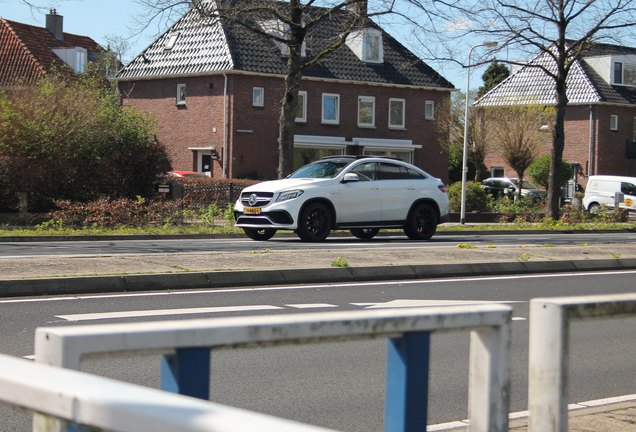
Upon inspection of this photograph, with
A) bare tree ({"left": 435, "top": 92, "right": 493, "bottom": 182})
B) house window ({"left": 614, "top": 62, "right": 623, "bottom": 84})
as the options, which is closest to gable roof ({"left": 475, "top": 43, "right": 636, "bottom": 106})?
house window ({"left": 614, "top": 62, "right": 623, "bottom": 84})

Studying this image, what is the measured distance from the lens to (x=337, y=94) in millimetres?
41406

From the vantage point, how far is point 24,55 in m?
42.4

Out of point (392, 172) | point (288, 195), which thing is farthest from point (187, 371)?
point (392, 172)

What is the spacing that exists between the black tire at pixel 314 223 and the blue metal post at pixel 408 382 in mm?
13358

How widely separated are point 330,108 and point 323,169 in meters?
24.7

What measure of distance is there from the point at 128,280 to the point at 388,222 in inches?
346

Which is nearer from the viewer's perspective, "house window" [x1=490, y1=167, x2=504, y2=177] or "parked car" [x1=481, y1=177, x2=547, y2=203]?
"parked car" [x1=481, y1=177, x2=547, y2=203]

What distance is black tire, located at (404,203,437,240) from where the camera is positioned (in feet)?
58.1

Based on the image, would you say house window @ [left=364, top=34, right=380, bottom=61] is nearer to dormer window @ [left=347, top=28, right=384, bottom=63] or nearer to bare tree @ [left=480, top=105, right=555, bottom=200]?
dormer window @ [left=347, top=28, right=384, bottom=63]

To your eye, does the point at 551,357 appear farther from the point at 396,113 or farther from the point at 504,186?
the point at 504,186

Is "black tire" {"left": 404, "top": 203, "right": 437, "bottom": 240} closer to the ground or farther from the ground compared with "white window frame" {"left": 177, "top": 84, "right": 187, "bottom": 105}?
closer to the ground

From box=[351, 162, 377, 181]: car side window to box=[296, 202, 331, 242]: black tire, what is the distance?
117cm

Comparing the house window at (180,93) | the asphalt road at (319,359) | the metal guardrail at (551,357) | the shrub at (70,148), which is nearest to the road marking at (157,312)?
the asphalt road at (319,359)

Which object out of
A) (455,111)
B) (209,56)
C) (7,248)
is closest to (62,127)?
(7,248)
